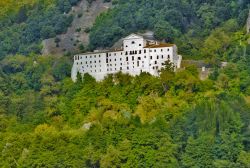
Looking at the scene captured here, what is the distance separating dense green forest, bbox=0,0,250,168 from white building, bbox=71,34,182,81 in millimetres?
1055

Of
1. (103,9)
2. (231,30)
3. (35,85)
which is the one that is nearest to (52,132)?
(35,85)

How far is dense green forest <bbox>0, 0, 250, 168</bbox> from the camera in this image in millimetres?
81812

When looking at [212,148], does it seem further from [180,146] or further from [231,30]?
[231,30]

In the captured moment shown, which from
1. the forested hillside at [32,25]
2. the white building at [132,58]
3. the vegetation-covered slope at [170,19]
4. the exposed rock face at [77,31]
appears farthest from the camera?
the forested hillside at [32,25]

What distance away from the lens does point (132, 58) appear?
92.4 metres

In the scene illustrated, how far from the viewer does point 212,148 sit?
264ft

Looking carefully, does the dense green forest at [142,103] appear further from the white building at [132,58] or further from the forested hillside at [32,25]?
the forested hillside at [32,25]

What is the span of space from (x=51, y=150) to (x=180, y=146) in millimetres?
10276

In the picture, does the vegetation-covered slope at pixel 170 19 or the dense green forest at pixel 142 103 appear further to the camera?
the vegetation-covered slope at pixel 170 19

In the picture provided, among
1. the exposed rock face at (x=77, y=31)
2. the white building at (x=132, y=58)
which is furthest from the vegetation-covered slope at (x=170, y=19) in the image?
the white building at (x=132, y=58)

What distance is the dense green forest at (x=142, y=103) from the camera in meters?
81.8

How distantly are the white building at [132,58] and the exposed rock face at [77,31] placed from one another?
14965 millimetres

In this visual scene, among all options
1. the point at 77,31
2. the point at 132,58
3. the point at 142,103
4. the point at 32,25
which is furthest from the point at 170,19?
the point at 142,103

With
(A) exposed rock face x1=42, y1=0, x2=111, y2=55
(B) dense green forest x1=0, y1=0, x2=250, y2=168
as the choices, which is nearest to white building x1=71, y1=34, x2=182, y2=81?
(B) dense green forest x1=0, y1=0, x2=250, y2=168
